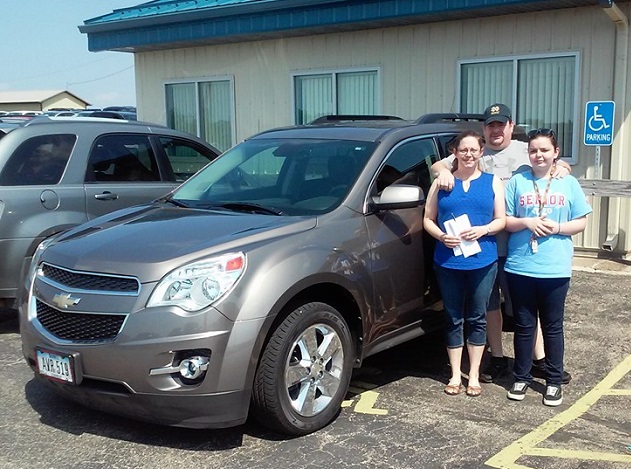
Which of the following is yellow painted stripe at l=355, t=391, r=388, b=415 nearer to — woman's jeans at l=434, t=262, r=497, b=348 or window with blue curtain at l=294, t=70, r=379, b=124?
woman's jeans at l=434, t=262, r=497, b=348

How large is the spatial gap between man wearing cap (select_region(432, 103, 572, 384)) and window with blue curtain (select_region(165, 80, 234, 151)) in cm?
753

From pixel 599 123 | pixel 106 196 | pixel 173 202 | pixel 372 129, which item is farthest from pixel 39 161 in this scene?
pixel 599 123

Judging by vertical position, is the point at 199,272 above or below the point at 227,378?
above

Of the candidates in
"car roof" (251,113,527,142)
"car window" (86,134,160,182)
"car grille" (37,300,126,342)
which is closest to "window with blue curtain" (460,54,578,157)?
"car roof" (251,113,527,142)

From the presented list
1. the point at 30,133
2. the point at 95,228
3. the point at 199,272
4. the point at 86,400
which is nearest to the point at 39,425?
the point at 86,400

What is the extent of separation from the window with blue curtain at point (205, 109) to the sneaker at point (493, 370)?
25.1 feet

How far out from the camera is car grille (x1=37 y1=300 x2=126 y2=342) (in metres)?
3.78

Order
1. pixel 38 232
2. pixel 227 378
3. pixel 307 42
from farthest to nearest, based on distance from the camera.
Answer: pixel 307 42, pixel 38 232, pixel 227 378

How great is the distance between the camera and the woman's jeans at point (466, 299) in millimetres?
4680

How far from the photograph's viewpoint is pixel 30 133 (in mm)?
6203

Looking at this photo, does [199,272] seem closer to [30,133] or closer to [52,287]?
[52,287]

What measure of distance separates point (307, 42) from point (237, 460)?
8273 millimetres

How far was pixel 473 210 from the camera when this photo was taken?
4.57 metres

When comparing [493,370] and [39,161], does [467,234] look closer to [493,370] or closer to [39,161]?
[493,370]
